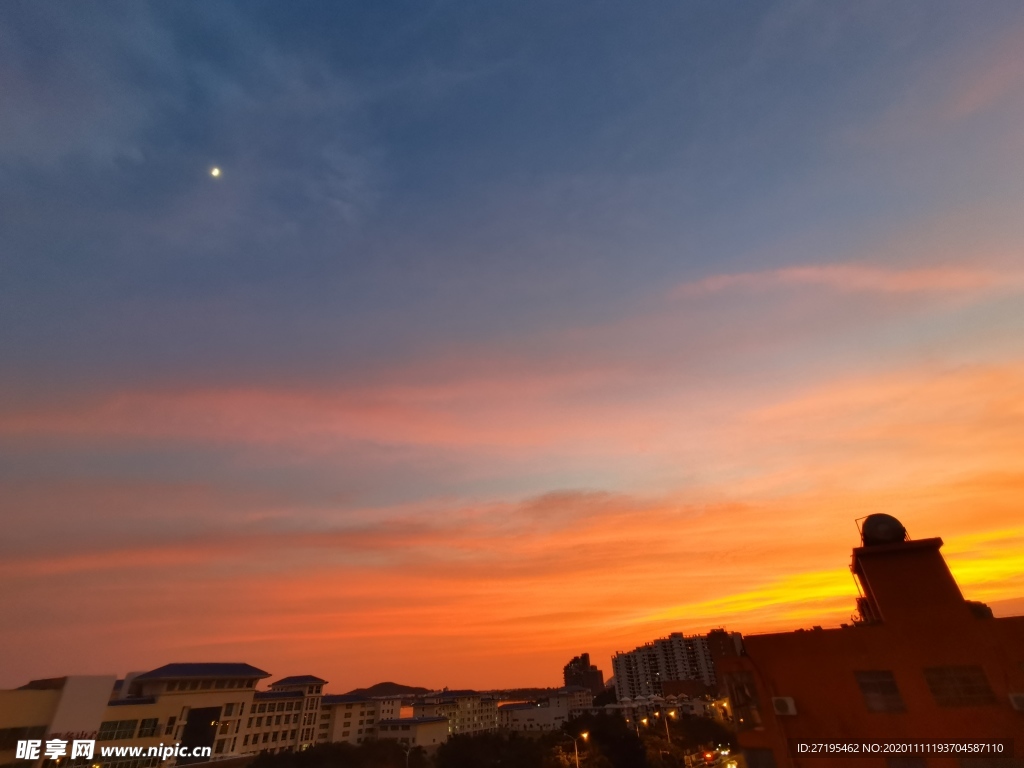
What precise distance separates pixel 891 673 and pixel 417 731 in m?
101

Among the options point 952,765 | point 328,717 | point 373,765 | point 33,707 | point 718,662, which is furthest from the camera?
point 328,717

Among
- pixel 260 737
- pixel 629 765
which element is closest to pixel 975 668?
pixel 629 765

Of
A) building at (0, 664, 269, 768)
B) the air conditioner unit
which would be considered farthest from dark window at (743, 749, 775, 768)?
building at (0, 664, 269, 768)

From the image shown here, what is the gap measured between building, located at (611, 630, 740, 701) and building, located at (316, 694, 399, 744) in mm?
82525

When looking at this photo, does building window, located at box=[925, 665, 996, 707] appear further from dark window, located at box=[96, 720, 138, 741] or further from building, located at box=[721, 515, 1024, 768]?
dark window, located at box=[96, 720, 138, 741]

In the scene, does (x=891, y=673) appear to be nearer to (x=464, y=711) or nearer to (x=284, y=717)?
(x=284, y=717)

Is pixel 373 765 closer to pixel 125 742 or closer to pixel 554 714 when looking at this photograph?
pixel 125 742

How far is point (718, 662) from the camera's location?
2748 centimetres

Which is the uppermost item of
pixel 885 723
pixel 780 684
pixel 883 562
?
pixel 883 562

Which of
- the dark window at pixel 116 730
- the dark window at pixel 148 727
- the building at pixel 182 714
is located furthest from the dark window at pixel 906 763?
the dark window at pixel 148 727

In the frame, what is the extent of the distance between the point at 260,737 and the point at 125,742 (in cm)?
2520

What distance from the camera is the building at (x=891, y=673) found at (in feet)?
69.1

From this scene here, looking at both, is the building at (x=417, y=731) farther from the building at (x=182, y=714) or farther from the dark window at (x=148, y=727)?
the dark window at (x=148, y=727)

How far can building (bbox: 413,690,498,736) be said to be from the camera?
407ft
